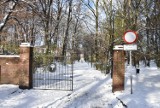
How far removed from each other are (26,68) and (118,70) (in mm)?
4736

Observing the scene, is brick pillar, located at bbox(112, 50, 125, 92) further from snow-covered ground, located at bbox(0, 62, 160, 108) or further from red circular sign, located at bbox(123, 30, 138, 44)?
red circular sign, located at bbox(123, 30, 138, 44)

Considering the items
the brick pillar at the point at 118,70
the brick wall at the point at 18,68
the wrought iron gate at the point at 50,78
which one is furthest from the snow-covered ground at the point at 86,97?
the wrought iron gate at the point at 50,78

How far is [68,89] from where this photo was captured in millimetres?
16062

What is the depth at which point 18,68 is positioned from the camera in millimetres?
16438

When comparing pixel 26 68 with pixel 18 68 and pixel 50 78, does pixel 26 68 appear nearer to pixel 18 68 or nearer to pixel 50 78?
pixel 18 68

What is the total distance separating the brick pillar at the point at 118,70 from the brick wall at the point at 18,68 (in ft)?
14.4

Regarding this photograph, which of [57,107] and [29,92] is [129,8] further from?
[57,107]

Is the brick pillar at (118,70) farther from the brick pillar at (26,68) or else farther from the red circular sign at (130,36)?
the brick pillar at (26,68)

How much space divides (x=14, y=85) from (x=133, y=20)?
31.1ft

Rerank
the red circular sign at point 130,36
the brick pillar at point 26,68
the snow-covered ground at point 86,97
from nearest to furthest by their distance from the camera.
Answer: the snow-covered ground at point 86,97, the red circular sign at point 130,36, the brick pillar at point 26,68

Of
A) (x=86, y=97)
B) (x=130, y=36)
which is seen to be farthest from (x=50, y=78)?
(x=130, y=36)

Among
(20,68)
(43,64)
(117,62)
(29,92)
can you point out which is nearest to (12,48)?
(43,64)

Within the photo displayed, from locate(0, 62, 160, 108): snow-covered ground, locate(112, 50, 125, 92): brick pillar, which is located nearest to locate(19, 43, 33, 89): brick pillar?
locate(0, 62, 160, 108): snow-covered ground

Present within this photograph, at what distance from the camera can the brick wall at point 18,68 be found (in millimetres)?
15922
